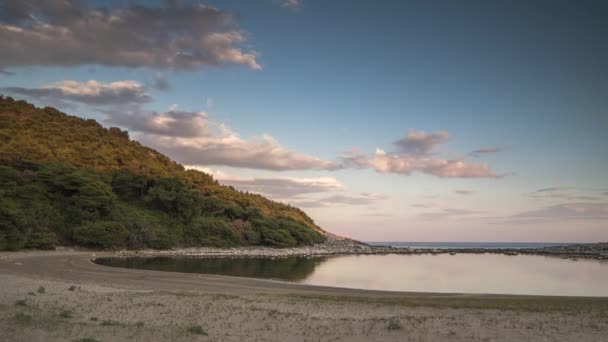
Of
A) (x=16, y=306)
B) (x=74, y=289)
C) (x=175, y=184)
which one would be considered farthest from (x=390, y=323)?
(x=175, y=184)

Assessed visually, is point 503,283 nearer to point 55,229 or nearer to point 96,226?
point 96,226

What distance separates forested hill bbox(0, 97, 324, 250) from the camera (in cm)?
5009

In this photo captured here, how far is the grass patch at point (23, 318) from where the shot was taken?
10859 millimetres


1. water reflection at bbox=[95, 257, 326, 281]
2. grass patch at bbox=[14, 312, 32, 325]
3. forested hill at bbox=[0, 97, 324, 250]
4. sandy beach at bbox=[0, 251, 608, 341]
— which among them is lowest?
water reflection at bbox=[95, 257, 326, 281]

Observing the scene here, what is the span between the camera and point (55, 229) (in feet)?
167

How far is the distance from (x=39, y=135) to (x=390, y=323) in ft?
260

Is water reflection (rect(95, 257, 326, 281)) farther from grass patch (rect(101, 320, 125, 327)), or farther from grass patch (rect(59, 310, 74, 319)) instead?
grass patch (rect(101, 320, 125, 327))

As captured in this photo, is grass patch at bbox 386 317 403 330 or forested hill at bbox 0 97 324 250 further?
forested hill at bbox 0 97 324 250

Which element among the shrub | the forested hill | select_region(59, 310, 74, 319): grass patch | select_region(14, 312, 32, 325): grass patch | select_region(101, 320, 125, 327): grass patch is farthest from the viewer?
the forested hill

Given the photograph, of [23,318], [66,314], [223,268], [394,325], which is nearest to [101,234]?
[223,268]

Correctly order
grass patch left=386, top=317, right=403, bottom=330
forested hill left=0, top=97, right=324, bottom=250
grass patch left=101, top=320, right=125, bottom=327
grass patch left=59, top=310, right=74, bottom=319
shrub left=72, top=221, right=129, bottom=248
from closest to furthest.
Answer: grass patch left=101, top=320, right=125, bottom=327
grass patch left=59, top=310, right=74, bottom=319
grass patch left=386, top=317, right=403, bottom=330
shrub left=72, top=221, right=129, bottom=248
forested hill left=0, top=97, right=324, bottom=250

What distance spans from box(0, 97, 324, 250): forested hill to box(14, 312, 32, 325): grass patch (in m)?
35.3

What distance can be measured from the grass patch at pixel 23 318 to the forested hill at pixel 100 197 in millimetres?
35334

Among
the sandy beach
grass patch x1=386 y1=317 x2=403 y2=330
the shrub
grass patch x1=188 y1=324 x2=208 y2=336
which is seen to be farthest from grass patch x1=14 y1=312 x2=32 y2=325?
the shrub
